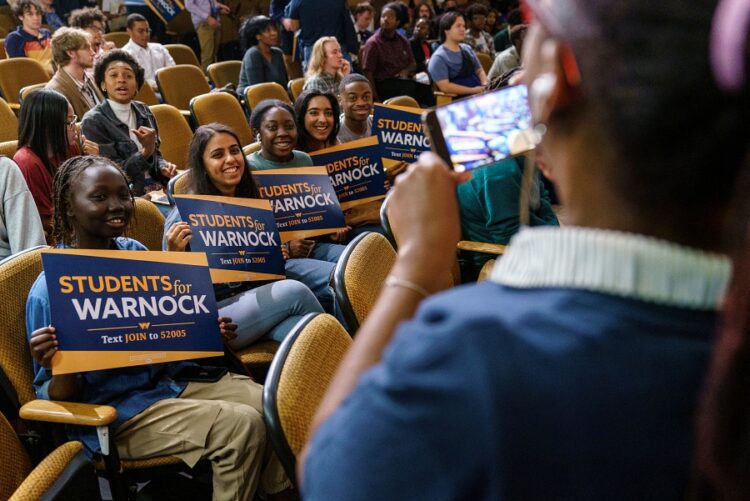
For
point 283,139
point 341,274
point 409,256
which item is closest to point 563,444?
point 409,256

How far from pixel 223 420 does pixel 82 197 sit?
81 cm

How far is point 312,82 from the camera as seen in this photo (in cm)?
533

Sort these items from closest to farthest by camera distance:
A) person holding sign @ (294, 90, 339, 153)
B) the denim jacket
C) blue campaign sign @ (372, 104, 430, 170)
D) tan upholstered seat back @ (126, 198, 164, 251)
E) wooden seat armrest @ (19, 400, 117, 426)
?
wooden seat armrest @ (19, 400, 117, 426) < tan upholstered seat back @ (126, 198, 164, 251) < blue campaign sign @ (372, 104, 430, 170) < the denim jacket < person holding sign @ (294, 90, 339, 153)

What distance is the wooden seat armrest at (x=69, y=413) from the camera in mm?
1819

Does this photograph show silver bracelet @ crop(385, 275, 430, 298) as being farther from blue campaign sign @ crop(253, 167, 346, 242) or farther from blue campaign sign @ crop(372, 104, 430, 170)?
blue campaign sign @ crop(372, 104, 430, 170)

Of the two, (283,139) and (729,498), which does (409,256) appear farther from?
(283,139)

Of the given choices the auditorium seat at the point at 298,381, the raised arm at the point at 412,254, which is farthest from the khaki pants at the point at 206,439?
the raised arm at the point at 412,254

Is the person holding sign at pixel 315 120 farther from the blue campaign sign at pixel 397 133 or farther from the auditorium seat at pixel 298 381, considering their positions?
the auditorium seat at pixel 298 381

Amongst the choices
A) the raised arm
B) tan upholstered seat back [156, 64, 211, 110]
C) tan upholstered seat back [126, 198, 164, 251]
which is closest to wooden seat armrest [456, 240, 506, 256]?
tan upholstered seat back [126, 198, 164, 251]

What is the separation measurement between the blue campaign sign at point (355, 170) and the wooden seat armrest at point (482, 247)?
0.77 m

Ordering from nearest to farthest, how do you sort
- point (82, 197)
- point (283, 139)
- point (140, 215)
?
point (82, 197) → point (140, 215) → point (283, 139)

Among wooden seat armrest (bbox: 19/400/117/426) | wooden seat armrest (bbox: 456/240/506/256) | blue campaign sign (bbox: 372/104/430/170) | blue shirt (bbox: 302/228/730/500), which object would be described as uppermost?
blue shirt (bbox: 302/228/730/500)

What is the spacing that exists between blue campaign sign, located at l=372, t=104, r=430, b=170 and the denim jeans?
1217 mm

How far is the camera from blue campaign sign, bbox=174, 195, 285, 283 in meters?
2.58
